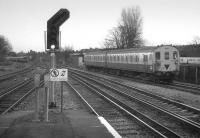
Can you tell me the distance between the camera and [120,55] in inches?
1554

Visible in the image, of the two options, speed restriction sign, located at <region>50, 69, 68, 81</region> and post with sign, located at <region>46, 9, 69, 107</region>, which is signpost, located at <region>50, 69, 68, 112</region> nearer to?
speed restriction sign, located at <region>50, 69, 68, 81</region>

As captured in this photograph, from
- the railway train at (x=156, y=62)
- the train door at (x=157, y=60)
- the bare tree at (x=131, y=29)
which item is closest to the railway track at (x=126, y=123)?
the train door at (x=157, y=60)

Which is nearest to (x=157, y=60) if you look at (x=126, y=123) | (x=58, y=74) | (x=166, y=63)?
(x=166, y=63)

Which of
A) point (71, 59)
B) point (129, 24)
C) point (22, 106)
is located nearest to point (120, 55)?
point (22, 106)

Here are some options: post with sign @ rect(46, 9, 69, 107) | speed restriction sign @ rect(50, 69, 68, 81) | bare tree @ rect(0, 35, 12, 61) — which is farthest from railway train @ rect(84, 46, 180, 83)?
bare tree @ rect(0, 35, 12, 61)

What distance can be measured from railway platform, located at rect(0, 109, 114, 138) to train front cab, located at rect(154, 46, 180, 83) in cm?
1744

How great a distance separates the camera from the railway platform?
890 cm

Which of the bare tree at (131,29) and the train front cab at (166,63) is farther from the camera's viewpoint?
the bare tree at (131,29)

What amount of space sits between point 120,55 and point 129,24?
42.2 meters

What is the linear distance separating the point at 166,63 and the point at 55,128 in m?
20.5

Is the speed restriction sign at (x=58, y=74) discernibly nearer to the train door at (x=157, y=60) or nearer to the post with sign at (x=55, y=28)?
the post with sign at (x=55, y=28)

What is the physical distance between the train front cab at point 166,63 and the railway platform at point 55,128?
17.4m

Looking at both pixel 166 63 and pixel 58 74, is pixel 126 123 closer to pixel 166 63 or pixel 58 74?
pixel 58 74

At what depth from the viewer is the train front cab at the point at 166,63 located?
28828mm
